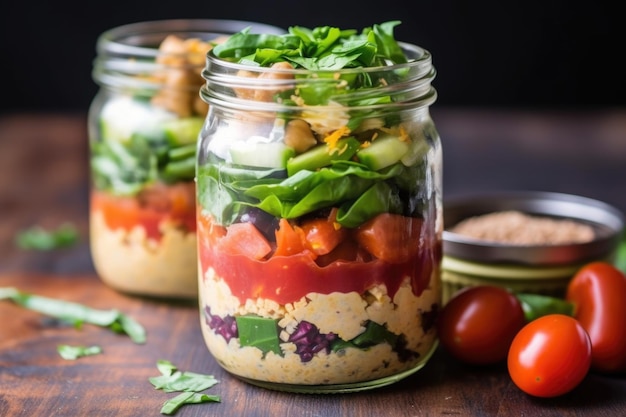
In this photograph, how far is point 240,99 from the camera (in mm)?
1963

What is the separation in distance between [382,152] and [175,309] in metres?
0.91

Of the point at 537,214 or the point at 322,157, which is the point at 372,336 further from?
the point at 537,214

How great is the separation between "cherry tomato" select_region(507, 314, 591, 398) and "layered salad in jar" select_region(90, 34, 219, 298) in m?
0.93

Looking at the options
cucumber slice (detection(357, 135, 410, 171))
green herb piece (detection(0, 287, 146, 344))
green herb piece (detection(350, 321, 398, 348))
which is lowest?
green herb piece (detection(0, 287, 146, 344))

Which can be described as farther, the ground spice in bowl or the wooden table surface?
the ground spice in bowl

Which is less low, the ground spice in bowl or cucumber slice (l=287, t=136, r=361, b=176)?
cucumber slice (l=287, t=136, r=361, b=176)

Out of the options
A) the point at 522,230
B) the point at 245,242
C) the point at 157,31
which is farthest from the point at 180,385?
the point at 157,31

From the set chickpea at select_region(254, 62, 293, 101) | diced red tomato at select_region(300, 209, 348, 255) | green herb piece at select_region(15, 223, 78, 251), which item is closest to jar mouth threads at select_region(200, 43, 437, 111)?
chickpea at select_region(254, 62, 293, 101)

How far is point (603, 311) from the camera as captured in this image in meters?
2.11

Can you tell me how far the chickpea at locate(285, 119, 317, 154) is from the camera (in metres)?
1.89

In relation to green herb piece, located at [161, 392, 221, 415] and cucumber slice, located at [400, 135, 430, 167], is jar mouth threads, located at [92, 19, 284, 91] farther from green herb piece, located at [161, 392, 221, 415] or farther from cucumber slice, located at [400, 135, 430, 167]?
green herb piece, located at [161, 392, 221, 415]

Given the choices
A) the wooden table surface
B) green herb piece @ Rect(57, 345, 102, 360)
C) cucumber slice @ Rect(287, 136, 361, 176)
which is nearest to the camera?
cucumber slice @ Rect(287, 136, 361, 176)

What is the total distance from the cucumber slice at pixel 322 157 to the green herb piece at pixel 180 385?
50cm

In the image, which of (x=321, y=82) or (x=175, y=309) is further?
(x=175, y=309)
